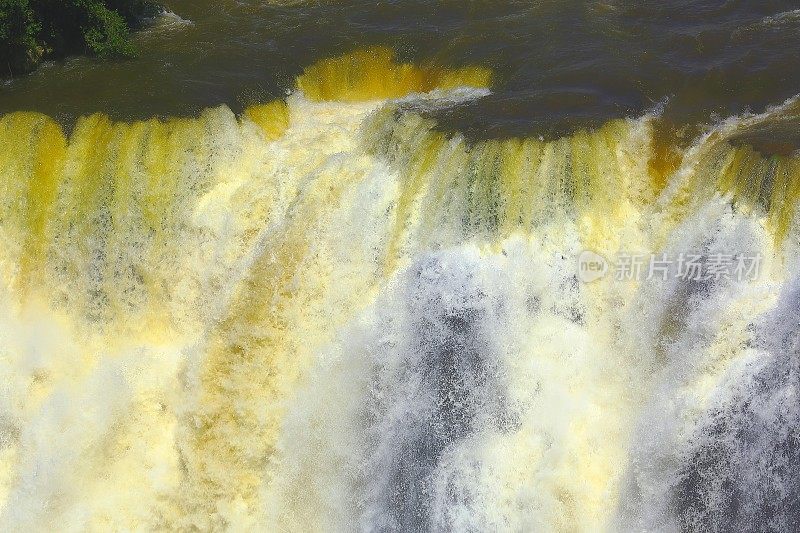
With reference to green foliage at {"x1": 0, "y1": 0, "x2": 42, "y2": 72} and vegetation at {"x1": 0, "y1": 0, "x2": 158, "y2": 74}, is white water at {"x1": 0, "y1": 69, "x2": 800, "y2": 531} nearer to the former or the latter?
green foliage at {"x1": 0, "y1": 0, "x2": 42, "y2": 72}

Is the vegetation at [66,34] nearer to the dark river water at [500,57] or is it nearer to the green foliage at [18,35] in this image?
the green foliage at [18,35]

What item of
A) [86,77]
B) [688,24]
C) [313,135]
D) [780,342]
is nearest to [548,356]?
[780,342]

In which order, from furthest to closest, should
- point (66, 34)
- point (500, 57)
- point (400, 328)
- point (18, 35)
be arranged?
point (66, 34) → point (500, 57) → point (18, 35) → point (400, 328)

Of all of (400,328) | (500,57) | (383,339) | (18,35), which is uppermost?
(18,35)

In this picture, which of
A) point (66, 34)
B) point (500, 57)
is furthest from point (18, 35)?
point (500, 57)

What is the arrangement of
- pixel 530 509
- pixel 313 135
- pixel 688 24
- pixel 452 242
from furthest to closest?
pixel 688 24 → pixel 313 135 → pixel 452 242 → pixel 530 509

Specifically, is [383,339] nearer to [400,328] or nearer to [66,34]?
[400,328]

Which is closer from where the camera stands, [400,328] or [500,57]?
[400,328]

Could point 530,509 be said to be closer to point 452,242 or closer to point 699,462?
point 699,462
